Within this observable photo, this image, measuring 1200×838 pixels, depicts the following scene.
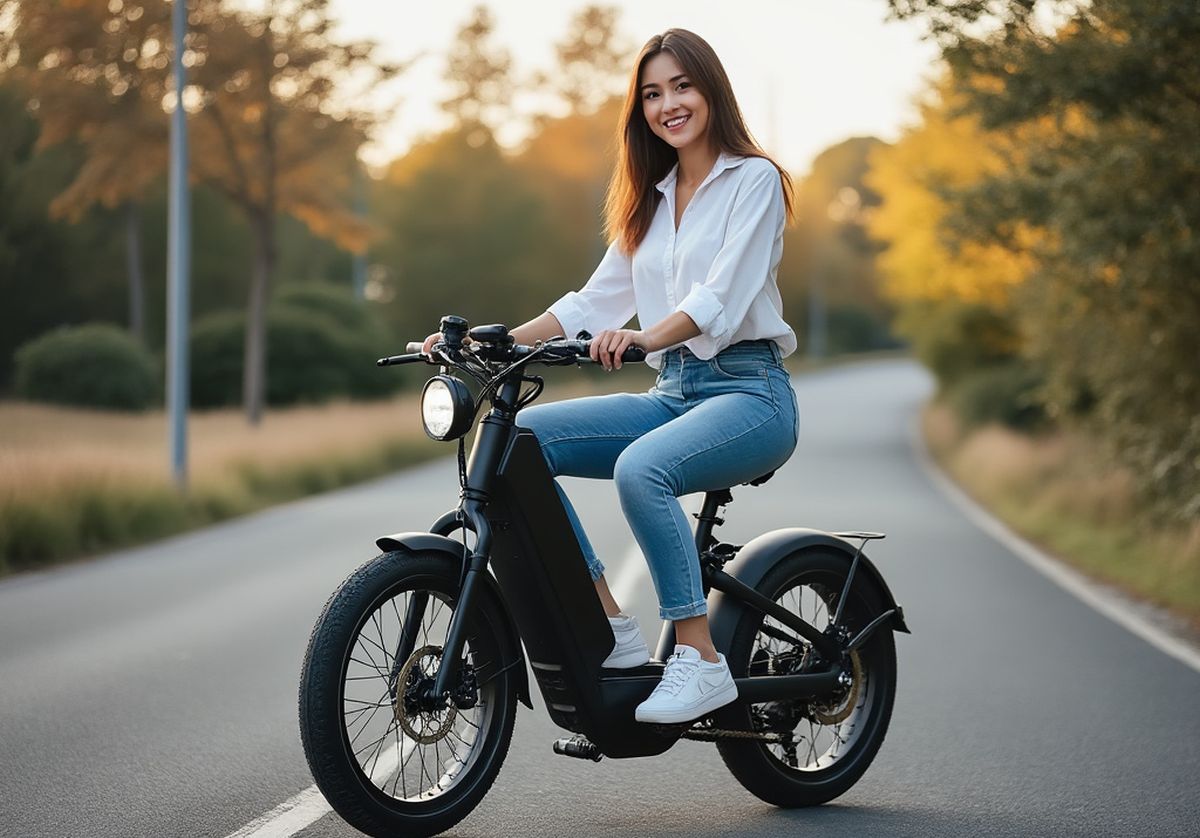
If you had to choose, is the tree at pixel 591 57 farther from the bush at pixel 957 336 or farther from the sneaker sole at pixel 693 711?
the sneaker sole at pixel 693 711

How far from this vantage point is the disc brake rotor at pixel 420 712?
4.19m

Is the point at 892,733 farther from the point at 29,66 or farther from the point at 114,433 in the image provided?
the point at 29,66

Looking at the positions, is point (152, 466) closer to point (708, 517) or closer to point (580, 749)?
point (708, 517)

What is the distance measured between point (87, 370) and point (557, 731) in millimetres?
20155

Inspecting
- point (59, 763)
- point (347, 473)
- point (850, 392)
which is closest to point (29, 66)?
point (347, 473)

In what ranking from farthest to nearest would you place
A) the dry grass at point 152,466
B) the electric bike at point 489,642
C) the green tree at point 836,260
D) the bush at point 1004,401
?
1. the green tree at point 836,260
2. the bush at point 1004,401
3. the dry grass at point 152,466
4. the electric bike at point 489,642

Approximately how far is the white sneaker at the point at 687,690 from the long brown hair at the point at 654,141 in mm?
1262

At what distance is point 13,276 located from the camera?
26891 millimetres

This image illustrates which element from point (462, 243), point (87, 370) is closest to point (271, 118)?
point (87, 370)

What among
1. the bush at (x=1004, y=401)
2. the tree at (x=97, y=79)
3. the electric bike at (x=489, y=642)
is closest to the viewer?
the electric bike at (x=489, y=642)

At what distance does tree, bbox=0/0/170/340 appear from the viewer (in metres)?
22.5

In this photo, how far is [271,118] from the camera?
2453 cm

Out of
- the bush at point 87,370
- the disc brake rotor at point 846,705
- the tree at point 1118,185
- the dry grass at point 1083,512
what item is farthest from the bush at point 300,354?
the disc brake rotor at point 846,705

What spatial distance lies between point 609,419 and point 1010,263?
1996 cm
